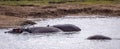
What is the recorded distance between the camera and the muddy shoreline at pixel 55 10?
139ft

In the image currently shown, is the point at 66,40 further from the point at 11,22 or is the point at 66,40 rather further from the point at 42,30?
the point at 11,22

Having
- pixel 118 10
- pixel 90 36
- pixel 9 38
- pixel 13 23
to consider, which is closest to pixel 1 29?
pixel 13 23

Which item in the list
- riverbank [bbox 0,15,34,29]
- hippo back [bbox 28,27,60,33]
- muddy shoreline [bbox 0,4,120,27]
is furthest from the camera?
muddy shoreline [bbox 0,4,120,27]

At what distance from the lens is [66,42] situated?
2700 cm

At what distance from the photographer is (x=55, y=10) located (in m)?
44.5

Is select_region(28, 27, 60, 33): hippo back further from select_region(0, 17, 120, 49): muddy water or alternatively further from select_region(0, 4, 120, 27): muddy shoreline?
select_region(0, 4, 120, 27): muddy shoreline

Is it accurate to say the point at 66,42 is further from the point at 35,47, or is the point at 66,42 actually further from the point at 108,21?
the point at 108,21

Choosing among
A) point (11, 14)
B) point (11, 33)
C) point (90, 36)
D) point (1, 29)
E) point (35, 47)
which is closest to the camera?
point (35, 47)

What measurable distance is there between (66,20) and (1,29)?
8047mm

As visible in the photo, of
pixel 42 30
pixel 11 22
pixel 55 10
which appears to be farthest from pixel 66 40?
pixel 55 10

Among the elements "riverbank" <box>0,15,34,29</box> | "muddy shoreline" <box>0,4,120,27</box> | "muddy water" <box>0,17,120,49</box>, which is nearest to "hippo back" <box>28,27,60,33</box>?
"muddy water" <box>0,17,120,49</box>

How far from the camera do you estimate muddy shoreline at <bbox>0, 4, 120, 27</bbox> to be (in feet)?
139

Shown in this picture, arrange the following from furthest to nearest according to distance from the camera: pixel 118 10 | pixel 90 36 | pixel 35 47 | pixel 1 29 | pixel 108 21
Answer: pixel 118 10 < pixel 108 21 < pixel 1 29 < pixel 90 36 < pixel 35 47

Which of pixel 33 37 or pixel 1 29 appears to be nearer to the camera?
pixel 33 37
